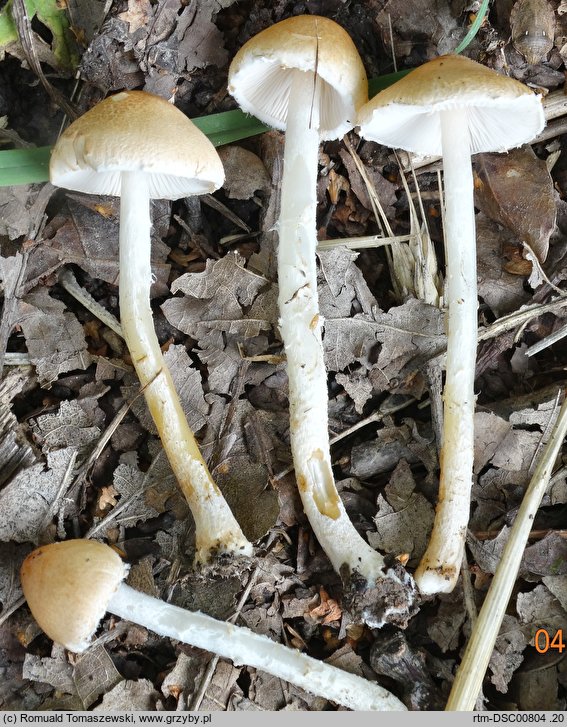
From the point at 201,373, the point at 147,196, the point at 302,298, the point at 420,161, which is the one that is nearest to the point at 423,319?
the point at 302,298

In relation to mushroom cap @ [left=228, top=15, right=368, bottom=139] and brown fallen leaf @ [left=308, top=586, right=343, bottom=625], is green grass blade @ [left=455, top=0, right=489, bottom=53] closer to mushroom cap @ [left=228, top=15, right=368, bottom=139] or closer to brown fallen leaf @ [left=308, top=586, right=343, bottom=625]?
mushroom cap @ [left=228, top=15, right=368, bottom=139]

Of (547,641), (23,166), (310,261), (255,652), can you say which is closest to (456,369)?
(310,261)

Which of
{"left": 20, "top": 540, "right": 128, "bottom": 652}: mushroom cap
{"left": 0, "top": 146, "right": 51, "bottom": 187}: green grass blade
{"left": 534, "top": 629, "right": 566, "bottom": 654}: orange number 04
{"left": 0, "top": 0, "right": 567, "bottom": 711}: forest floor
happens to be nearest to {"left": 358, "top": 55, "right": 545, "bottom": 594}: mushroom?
{"left": 0, "top": 0, "right": 567, "bottom": 711}: forest floor

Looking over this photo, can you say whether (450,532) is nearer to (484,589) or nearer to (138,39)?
(484,589)

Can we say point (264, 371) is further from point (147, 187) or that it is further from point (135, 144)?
point (135, 144)

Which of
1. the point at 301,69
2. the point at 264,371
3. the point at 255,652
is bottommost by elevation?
the point at 255,652

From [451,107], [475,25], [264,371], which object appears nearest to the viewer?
[451,107]
